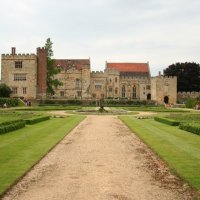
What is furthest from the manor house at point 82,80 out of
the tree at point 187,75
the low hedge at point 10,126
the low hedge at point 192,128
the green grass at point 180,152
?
the green grass at point 180,152

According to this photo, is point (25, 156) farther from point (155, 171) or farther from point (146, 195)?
point (146, 195)

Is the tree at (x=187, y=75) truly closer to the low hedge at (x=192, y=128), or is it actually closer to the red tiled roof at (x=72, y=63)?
the red tiled roof at (x=72, y=63)

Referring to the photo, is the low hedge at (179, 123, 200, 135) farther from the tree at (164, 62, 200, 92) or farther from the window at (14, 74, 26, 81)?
the tree at (164, 62, 200, 92)

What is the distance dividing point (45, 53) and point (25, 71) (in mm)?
4630

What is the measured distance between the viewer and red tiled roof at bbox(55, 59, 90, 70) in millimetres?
84250

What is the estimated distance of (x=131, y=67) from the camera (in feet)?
326

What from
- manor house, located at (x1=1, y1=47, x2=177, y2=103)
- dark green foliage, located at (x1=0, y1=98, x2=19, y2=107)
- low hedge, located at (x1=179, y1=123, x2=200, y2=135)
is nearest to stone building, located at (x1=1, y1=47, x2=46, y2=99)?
manor house, located at (x1=1, y1=47, x2=177, y2=103)

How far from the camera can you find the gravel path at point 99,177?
317 inches

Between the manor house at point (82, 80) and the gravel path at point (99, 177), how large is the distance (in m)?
51.9

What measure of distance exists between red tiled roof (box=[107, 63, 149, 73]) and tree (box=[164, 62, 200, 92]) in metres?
9.46

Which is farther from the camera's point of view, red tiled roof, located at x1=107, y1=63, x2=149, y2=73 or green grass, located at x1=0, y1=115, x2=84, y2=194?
red tiled roof, located at x1=107, y1=63, x2=149, y2=73

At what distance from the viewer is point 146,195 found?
8008 mm

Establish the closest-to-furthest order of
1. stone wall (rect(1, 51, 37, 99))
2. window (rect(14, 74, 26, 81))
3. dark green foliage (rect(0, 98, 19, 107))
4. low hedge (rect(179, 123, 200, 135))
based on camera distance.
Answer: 1. low hedge (rect(179, 123, 200, 135))
2. dark green foliage (rect(0, 98, 19, 107))
3. stone wall (rect(1, 51, 37, 99))
4. window (rect(14, 74, 26, 81))

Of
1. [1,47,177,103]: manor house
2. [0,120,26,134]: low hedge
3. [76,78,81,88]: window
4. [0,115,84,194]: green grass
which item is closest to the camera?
[0,115,84,194]: green grass
